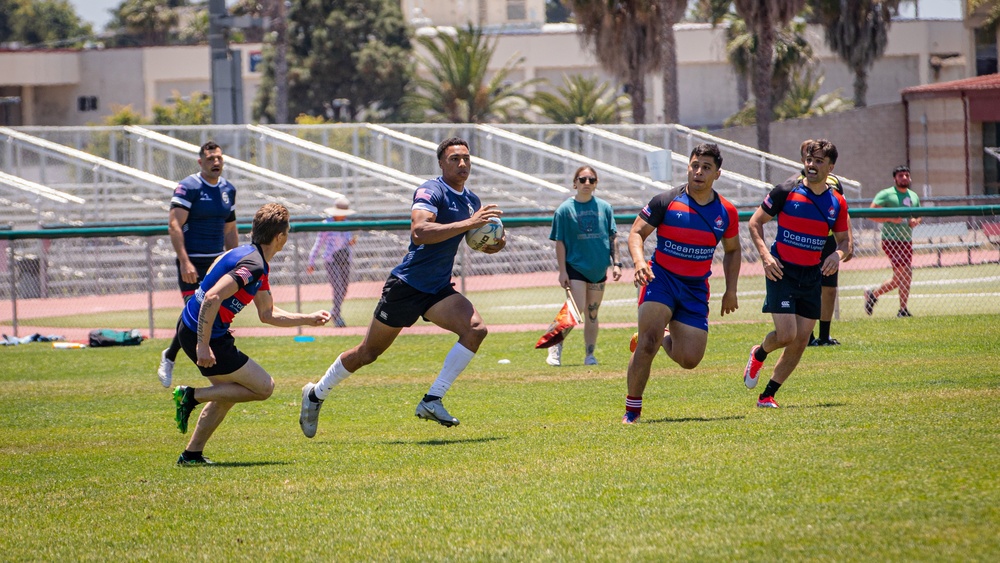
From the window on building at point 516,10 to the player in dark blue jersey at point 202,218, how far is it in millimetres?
54393

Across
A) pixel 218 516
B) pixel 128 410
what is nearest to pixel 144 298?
pixel 128 410

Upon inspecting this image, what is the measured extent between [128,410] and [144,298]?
30.0 ft

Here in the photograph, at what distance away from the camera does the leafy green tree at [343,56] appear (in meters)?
58.1

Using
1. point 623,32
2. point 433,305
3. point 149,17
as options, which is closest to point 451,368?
point 433,305

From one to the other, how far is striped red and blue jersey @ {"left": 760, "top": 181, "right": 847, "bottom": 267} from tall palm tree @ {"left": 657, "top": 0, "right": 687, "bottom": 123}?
29.1 metres

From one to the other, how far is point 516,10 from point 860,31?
23.8m

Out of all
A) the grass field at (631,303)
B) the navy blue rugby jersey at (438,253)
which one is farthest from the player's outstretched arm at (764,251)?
the grass field at (631,303)

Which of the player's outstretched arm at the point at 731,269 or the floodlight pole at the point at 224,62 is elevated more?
the floodlight pole at the point at 224,62

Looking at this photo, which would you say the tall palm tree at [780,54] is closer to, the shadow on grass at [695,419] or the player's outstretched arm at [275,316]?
the shadow on grass at [695,419]

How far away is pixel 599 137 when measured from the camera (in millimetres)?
32531

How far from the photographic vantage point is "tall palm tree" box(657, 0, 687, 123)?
123 feet

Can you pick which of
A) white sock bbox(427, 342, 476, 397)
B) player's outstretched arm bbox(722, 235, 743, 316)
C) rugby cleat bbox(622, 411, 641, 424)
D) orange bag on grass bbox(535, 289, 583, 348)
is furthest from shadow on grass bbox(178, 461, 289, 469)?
orange bag on grass bbox(535, 289, 583, 348)

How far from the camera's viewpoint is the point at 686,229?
856 cm

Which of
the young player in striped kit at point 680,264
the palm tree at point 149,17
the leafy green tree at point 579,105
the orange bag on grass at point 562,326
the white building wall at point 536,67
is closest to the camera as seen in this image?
the young player in striped kit at point 680,264
